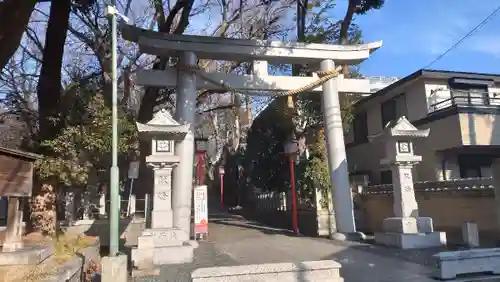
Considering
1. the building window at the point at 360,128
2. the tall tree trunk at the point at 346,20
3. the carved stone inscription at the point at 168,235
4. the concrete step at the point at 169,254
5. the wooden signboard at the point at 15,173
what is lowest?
the concrete step at the point at 169,254

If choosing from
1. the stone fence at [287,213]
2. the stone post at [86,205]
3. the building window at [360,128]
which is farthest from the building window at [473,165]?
the stone post at [86,205]

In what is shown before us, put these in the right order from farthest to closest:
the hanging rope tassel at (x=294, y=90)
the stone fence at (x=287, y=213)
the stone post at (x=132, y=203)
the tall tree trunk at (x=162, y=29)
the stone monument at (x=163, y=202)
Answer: the stone post at (x=132, y=203) → the stone fence at (x=287, y=213) → the tall tree trunk at (x=162, y=29) → the hanging rope tassel at (x=294, y=90) → the stone monument at (x=163, y=202)

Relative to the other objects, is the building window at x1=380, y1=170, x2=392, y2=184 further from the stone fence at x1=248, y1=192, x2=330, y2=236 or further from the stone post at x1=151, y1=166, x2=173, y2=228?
the stone post at x1=151, y1=166, x2=173, y2=228

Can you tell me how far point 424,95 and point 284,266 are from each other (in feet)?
49.0

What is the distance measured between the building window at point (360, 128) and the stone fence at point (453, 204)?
6565 mm

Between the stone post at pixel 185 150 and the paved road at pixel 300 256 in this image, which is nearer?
the paved road at pixel 300 256

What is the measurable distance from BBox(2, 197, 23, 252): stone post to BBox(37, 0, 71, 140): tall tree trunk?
3.45 m

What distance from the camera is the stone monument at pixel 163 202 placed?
10.5 metres

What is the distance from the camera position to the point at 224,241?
1517 cm

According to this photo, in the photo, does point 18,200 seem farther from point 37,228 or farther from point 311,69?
point 311,69

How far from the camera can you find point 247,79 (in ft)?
51.4

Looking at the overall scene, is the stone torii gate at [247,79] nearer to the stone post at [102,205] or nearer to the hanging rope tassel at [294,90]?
the hanging rope tassel at [294,90]

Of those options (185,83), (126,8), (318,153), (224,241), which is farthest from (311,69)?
(126,8)

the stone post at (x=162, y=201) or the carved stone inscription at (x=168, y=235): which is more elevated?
the stone post at (x=162, y=201)
